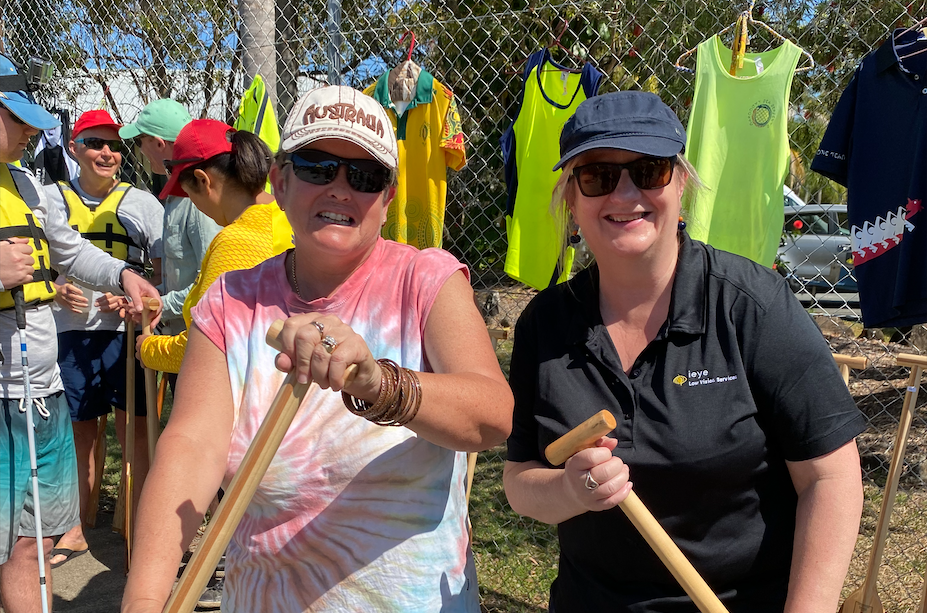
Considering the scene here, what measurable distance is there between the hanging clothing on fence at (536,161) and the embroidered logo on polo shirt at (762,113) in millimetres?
823

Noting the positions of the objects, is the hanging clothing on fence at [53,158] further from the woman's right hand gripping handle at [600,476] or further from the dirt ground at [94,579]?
the woman's right hand gripping handle at [600,476]

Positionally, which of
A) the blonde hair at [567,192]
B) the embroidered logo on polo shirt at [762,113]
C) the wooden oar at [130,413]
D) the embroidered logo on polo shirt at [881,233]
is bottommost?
the wooden oar at [130,413]

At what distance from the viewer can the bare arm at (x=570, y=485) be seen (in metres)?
1.44

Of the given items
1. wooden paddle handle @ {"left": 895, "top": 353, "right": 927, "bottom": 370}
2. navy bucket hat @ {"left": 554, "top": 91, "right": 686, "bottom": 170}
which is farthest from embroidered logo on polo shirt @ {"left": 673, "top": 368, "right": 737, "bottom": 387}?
wooden paddle handle @ {"left": 895, "top": 353, "right": 927, "bottom": 370}

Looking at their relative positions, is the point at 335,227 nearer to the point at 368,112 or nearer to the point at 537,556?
the point at 368,112

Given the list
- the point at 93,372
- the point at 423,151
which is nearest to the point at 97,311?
the point at 93,372

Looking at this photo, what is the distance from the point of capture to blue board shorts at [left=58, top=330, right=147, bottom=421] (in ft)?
14.6

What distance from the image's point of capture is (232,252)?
8.71ft

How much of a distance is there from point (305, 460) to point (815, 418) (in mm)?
1017

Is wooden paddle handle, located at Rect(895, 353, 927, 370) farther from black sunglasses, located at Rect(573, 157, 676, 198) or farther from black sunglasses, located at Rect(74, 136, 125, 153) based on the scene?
black sunglasses, located at Rect(74, 136, 125, 153)

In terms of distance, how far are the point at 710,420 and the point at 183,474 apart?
106cm

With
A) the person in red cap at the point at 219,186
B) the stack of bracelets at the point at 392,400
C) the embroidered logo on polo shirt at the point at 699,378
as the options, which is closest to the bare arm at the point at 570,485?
the embroidered logo on polo shirt at the point at 699,378

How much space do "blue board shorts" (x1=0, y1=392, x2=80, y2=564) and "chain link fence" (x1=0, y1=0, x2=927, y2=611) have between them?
77.9 inches

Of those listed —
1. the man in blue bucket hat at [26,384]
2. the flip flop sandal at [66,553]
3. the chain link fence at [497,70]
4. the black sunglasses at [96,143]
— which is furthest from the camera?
the black sunglasses at [96,143]
